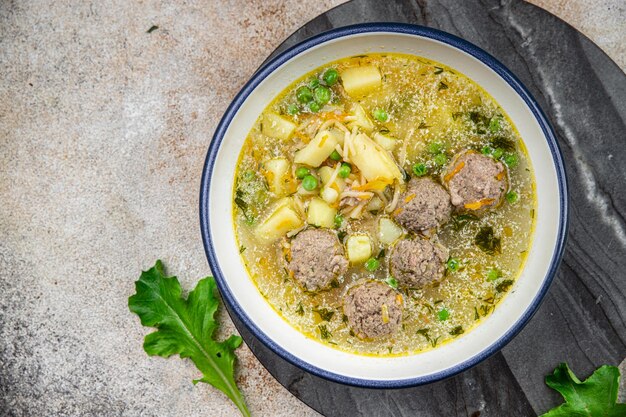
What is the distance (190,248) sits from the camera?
3773 mm

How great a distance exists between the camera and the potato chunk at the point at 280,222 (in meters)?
3.31

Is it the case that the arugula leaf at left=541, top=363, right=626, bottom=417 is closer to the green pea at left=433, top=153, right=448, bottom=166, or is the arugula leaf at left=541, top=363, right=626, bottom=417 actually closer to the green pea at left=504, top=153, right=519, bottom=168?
the green pea at left=504, top=153, right=519, bottom=168

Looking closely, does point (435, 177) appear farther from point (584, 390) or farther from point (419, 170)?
point (584, 390)

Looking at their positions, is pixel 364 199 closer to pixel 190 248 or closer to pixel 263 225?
pixel 263 225

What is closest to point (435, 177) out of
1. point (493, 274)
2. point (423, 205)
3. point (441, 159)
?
point (441, 159)

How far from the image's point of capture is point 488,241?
3.29 metres

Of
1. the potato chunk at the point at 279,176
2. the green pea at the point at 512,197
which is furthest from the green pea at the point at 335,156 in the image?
the green pea at the point at 512,197

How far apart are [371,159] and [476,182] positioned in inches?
21.1

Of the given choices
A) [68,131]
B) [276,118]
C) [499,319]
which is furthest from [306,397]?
[68,131]

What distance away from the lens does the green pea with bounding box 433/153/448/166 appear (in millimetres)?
3256

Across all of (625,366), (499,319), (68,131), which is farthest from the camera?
(68,131)

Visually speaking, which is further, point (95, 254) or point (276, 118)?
point (95, 254)

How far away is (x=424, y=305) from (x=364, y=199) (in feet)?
2.17

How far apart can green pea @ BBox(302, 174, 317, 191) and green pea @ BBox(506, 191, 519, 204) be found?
1008 millimetres
